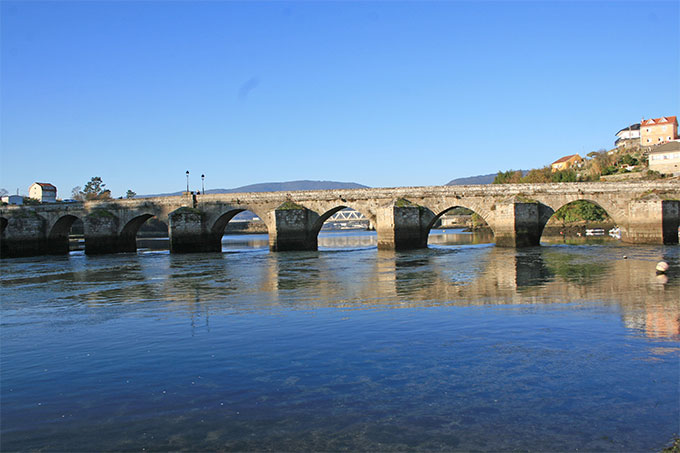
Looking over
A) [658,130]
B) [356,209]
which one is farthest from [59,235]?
[658,130]

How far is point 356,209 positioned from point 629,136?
10596cm

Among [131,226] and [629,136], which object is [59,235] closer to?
[131,226]

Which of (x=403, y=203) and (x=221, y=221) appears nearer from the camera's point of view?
(x=403, y=203)

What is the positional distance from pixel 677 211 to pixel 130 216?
48.1 m

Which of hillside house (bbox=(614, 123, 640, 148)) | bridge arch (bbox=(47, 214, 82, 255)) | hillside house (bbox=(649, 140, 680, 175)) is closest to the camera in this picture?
bridge arch (bbox=(47, 214, 82, 255))

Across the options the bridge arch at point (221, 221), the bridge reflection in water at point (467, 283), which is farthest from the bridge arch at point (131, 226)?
the bridge reflection in water at point (467, 283)

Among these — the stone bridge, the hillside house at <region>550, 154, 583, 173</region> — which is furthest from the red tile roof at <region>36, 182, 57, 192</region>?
the hillside house at <region>550, 154, 583, 173</region>

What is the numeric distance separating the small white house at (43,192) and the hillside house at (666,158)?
367 feet

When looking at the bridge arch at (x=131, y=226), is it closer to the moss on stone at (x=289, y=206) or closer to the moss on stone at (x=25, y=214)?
the moss on stone at (x=25, y=214)

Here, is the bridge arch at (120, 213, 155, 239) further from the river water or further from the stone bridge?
the river water

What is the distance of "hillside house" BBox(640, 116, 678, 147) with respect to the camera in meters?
109

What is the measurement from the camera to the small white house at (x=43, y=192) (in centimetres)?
11359

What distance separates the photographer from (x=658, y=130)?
4350 inches

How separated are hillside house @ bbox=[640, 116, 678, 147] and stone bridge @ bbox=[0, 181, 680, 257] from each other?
7719 cm
